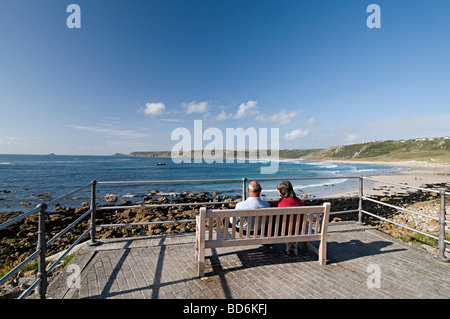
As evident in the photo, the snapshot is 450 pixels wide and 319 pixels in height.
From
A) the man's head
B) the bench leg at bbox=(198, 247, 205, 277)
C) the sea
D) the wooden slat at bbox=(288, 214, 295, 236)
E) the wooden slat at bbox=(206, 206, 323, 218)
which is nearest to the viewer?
the wooden slat at bbox=(206, 206, 323, 218)

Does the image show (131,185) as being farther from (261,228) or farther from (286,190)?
(261,228)

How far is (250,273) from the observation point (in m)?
3.51

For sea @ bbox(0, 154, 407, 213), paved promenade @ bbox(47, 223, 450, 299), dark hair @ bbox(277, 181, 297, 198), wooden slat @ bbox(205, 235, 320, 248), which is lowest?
sea @ bbox(0, 154, 407, 213)

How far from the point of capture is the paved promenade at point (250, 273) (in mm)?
3039

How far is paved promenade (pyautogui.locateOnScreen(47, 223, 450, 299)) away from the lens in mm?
3039

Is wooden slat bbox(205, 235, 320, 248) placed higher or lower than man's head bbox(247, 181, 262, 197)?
lower

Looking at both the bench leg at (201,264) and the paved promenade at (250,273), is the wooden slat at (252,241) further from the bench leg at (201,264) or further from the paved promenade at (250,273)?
the paved promenade at (250,273)

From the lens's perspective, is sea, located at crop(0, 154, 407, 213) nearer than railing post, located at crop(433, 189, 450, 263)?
No

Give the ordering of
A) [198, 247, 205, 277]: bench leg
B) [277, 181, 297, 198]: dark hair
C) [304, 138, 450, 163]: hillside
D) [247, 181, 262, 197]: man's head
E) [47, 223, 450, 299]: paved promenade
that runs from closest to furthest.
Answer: [47, 223, 450, 299]: paved promenade < [198, 247, 205, 277]: bench leg < [247, 181, 262, 197]: man's head < [277, 181, 297, 198]: dark hair < [304, 138, 450, 163]: hillside

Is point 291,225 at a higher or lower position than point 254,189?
lower

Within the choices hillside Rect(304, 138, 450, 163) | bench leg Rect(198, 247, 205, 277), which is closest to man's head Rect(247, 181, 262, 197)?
bench leg Rect(198, 247, 205, 277)

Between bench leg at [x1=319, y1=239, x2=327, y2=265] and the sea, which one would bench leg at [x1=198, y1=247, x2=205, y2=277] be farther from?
the sea

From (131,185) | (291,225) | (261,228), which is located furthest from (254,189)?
(131,185)
